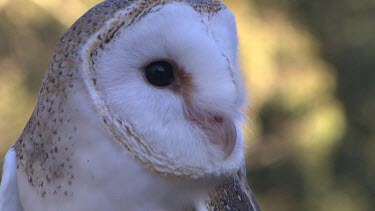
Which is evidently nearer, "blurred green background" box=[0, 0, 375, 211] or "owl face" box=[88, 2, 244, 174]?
"owl face" box=[88, 2, 244, 174]

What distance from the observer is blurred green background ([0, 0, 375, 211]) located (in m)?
3.40

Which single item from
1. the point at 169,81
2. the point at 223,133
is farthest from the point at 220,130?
the point at 169,81

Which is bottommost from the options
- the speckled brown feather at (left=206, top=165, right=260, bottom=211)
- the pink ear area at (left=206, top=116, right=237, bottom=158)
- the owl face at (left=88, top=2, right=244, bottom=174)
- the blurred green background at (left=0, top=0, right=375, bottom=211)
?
the blurred green background at (left=0, top=0, right=375, bottom=211)

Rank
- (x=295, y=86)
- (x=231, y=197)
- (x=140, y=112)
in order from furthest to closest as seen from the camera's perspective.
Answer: (x=295, y=86) < (x=231, y=197) < (x=140, y=112)

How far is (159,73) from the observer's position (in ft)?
2.96

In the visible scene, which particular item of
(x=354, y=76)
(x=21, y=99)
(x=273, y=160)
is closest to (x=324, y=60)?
(x=354, y=76)

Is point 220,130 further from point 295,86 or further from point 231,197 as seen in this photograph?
point 295,86

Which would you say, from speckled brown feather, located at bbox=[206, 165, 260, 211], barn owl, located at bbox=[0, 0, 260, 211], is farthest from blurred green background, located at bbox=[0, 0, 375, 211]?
barn owl, located at bbox=[0, 0, 260, 211]

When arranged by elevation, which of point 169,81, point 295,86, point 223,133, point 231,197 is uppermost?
point 169,81

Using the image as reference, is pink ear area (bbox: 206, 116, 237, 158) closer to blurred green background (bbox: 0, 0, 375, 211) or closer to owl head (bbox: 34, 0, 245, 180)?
owl head (bbox: 34, 0, 245, 180)

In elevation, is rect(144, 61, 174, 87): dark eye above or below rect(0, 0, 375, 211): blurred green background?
above

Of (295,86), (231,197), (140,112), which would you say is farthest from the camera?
(295,86)

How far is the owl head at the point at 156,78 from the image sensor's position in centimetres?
89

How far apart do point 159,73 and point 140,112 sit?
8 cm
